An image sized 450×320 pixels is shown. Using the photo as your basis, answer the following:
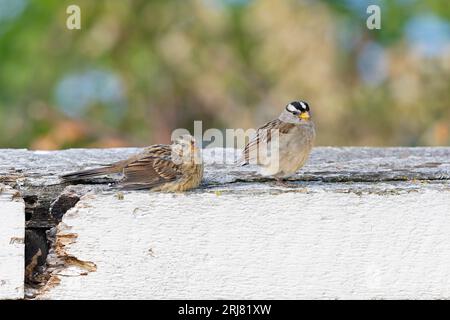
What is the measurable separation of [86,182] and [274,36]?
5488 mm

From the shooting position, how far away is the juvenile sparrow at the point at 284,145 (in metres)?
3.01

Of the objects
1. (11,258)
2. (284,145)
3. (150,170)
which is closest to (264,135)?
(284,145)

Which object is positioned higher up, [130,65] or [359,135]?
[130,65]

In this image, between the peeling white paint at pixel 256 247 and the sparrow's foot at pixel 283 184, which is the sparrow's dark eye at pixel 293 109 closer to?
the sparrow's foot at pixel 283 184

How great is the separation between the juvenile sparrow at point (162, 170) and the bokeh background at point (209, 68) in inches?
184

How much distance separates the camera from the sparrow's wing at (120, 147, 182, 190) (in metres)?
2.61

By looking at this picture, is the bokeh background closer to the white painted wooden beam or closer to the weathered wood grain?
the weathered wood grain

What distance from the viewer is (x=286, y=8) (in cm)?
799

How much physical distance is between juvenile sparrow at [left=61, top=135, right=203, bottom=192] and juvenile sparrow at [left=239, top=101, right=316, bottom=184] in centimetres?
21

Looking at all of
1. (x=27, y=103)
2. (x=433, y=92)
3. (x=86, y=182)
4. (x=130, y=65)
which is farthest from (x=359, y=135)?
(x=86, y=182)

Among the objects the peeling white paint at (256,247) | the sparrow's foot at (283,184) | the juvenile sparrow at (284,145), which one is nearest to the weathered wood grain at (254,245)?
the peeling white paint at (256,247)

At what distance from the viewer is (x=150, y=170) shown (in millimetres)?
2820

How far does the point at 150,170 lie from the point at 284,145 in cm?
90

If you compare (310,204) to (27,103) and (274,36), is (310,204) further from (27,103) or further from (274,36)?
(27,103)
